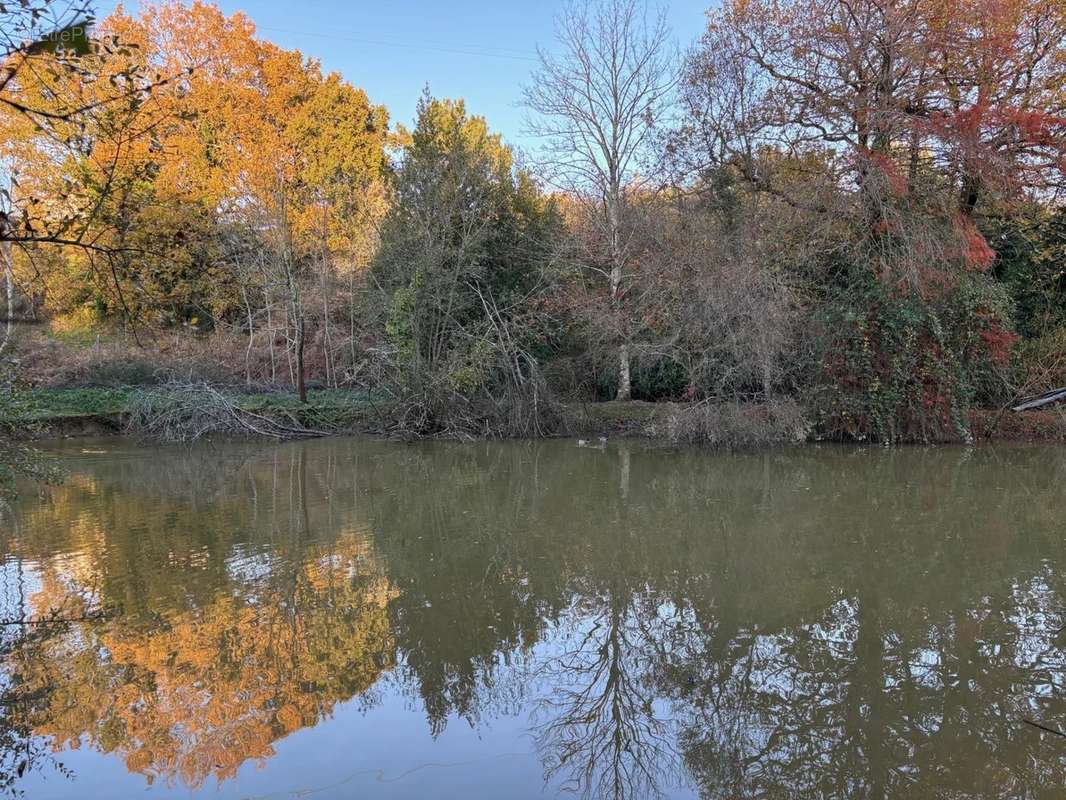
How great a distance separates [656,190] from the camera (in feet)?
59.5

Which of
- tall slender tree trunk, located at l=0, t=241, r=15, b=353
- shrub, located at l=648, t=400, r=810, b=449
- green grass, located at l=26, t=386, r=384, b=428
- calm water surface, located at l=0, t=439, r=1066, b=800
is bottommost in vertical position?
calm water surface, located at l=0, t=439, r=1066, b=800

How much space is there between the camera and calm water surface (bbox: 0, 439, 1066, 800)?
12.2 feet

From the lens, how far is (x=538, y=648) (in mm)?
5172

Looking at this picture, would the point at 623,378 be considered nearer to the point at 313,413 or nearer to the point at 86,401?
the point at 313,413

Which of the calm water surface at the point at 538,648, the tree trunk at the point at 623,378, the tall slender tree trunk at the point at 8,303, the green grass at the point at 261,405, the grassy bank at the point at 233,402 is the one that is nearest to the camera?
the tall slender tree trunk at the point at 8,303

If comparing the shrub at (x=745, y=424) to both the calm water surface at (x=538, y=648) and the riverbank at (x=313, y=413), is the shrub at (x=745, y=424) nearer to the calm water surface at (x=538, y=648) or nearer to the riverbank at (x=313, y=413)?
the riverbank at (x=313, y=413)

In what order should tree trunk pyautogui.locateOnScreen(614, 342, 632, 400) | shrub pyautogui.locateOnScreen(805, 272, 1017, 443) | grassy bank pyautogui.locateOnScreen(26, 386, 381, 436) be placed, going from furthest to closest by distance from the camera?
tree trunk pyautogui.locateOnScreen(614, 342, 632, 400) < grassy bank pyautogui.locateOnScreen(26, 386, 381, 436) < shrub pyautogui.locateOnScreen(805, 272, 1017, 443)

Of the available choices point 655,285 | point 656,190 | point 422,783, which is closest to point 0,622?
point 422,783

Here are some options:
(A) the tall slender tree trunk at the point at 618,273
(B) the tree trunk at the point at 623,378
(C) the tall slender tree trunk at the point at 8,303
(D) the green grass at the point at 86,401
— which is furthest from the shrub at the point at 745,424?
(D) the green grass at the point at 86,401

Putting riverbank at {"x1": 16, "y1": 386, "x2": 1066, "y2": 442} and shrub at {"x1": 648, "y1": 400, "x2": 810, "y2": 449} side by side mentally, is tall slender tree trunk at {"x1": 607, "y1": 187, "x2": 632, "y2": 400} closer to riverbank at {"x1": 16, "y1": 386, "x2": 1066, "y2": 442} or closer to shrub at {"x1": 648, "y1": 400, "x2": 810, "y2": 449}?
riverbank at {"x1": 16, "y1": 386, "x2": 1066, "y2": 442}

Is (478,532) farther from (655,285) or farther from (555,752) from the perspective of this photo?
(655,285)

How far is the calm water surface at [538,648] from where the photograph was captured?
372cm

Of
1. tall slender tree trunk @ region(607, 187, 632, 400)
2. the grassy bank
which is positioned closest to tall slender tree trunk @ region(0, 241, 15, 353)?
the grassy bank

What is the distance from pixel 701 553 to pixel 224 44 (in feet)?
85.7
